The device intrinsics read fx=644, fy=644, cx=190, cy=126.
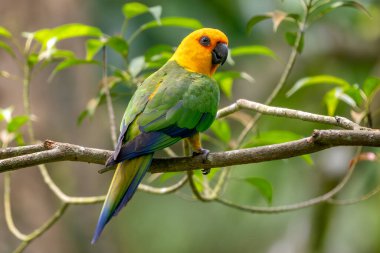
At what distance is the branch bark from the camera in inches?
78.4

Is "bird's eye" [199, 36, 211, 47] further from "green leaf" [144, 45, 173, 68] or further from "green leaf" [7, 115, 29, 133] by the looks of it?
"green leaf" [7, 115, 29, 133]

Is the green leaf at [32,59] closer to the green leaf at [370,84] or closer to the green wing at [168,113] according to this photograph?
the green wing at [168,113]

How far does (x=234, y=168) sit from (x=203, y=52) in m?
1.64

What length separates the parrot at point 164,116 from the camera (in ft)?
7.92

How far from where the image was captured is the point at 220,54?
10.7 ft

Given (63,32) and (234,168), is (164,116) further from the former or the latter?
(234,168)

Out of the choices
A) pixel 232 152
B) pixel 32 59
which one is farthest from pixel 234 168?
pixel 232 152

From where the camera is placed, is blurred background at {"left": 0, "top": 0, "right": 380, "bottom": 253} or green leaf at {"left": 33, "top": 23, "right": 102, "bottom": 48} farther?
A: blurred background at {"left": 0, "top": 0, "right": 380, "bottom": 253}

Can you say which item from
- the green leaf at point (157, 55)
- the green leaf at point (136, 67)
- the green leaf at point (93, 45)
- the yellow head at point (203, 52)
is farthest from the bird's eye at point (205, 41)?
the green leaf at point (93, 45)

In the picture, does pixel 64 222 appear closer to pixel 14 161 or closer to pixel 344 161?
pixel 344 161

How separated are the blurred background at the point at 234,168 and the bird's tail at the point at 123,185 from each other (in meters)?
2.39

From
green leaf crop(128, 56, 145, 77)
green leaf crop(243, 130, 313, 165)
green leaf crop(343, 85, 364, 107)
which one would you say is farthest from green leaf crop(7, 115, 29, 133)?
green leaf crop(343, 85, 364, 107)

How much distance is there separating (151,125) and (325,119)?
713mm

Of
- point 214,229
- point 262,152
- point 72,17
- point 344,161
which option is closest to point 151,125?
point 262,152
